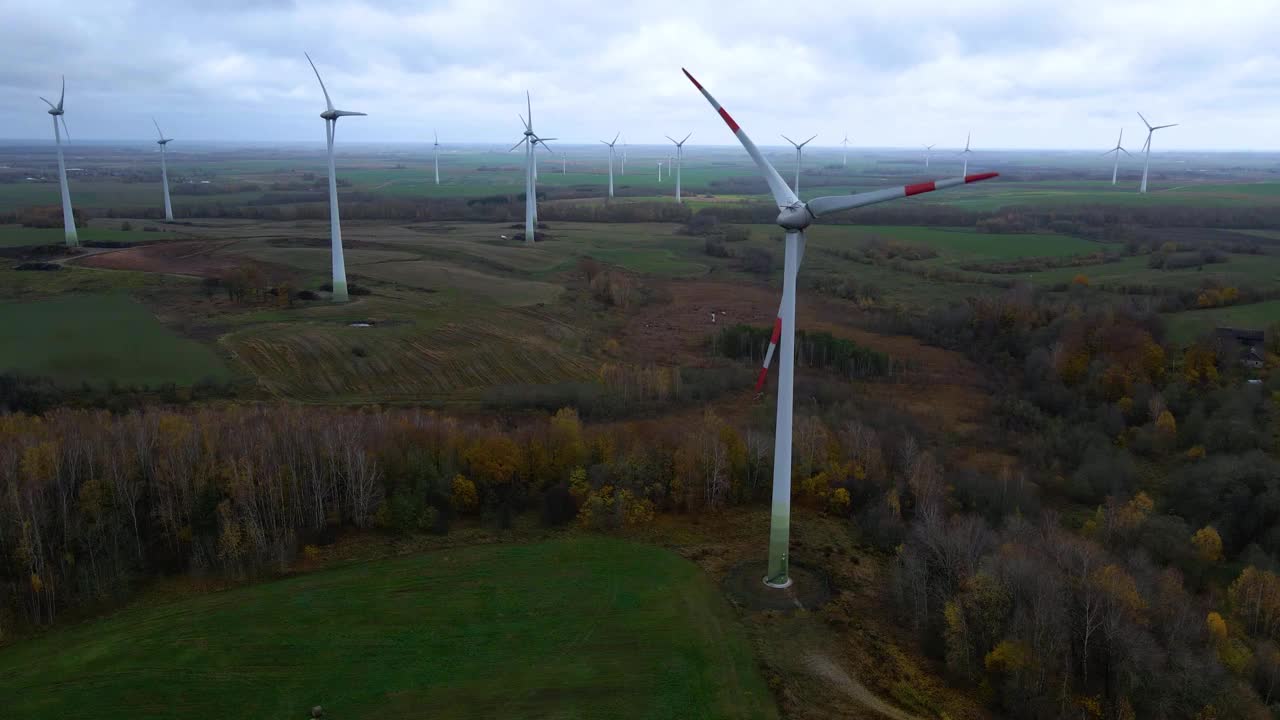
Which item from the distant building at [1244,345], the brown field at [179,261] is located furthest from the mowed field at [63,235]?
the distant building at [1244,345]

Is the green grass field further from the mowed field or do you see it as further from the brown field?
the mowed field

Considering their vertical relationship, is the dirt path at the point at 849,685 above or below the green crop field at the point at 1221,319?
below

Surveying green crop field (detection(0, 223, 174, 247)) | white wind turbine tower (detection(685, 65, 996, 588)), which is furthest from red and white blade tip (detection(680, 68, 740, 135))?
green crop field (detection(0, 223, 174, 247))

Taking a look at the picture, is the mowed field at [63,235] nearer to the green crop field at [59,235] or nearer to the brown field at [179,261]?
the green crop field at [59,235]

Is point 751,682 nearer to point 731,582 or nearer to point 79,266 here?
point 731,582

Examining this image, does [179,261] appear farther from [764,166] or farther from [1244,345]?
[1244,345]

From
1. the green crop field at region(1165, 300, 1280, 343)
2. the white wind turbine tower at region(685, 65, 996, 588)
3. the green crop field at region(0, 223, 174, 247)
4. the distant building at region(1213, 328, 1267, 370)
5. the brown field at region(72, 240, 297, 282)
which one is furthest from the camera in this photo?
the green crop field at region(0, 223, 174, 247)

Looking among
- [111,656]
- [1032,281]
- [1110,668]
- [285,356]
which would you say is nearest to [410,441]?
[111,656]
